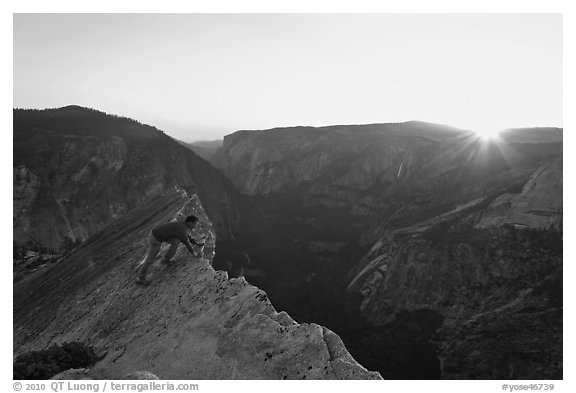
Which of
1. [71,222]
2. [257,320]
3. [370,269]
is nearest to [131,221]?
[257,320]

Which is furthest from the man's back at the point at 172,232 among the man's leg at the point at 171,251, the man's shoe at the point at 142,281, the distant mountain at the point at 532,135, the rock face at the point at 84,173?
the distant mountain at the point at 532,135

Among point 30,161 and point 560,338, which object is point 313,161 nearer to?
point 30,161

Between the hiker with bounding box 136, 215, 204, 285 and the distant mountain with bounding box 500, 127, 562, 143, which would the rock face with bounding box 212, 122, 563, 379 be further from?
the hiker with bounding box 136, 215, 204, 285

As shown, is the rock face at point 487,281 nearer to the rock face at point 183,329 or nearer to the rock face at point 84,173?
the rock face at point 183,329

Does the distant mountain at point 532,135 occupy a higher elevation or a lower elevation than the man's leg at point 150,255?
higher

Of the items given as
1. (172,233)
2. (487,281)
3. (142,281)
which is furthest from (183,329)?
(487,281)

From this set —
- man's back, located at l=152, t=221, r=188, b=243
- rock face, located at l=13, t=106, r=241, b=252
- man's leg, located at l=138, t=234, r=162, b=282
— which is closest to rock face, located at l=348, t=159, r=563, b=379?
man's leg, located at l=138, t=234, r=162, b=282
